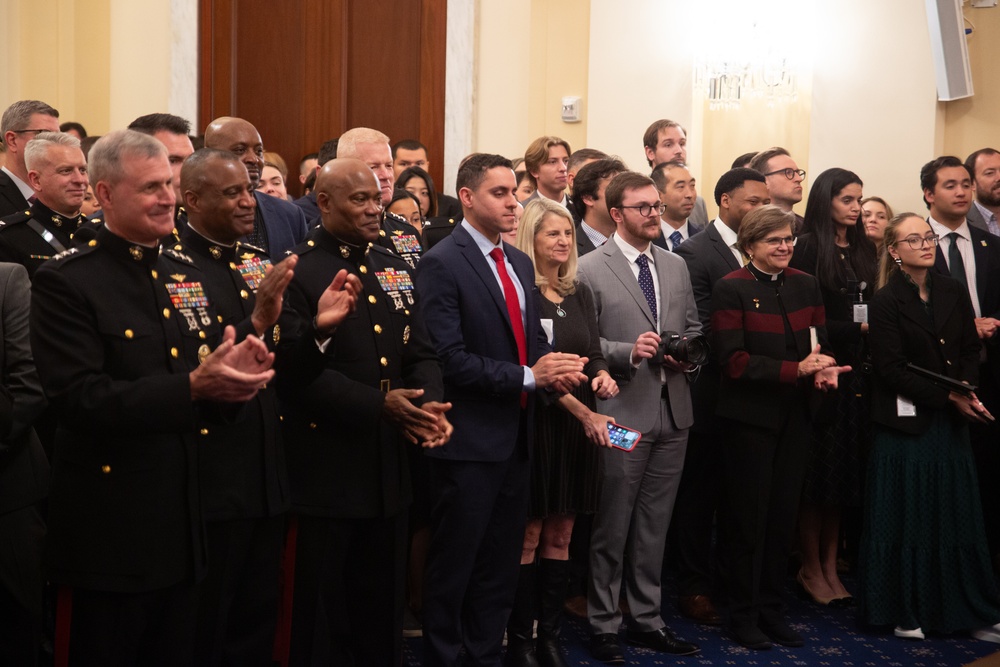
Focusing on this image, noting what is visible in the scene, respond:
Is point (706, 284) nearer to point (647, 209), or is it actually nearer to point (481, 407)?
point (647, 209)

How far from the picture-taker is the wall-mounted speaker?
6414 millimetres

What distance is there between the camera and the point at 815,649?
4.18 meters

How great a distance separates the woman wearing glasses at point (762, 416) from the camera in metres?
4.18

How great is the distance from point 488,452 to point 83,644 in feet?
4.32

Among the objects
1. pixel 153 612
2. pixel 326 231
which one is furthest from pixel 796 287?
pixel 153 612

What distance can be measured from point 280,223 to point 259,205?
0.10m

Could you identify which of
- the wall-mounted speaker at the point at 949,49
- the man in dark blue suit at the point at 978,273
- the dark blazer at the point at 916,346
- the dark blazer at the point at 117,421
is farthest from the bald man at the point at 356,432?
the wall-mounted speaker at the point at 949,49

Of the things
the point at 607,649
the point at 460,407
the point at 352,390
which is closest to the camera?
the point at 352,390

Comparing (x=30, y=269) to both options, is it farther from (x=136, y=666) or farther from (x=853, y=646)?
(x=853, y=646)

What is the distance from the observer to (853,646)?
13.8 ft

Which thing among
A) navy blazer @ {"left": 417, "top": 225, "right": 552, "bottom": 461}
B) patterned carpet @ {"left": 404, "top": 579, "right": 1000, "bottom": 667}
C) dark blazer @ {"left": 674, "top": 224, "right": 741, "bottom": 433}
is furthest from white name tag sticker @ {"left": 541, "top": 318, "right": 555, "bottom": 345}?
patterned carpet @ {"left": 404, "top": 579, "right": 1000, "bottom": 667}

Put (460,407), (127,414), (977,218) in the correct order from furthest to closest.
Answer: (977,218)
(460,407)
(127,414)

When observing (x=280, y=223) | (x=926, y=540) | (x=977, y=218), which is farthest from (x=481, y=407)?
(x=977, y=218)

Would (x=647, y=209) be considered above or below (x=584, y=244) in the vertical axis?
above
